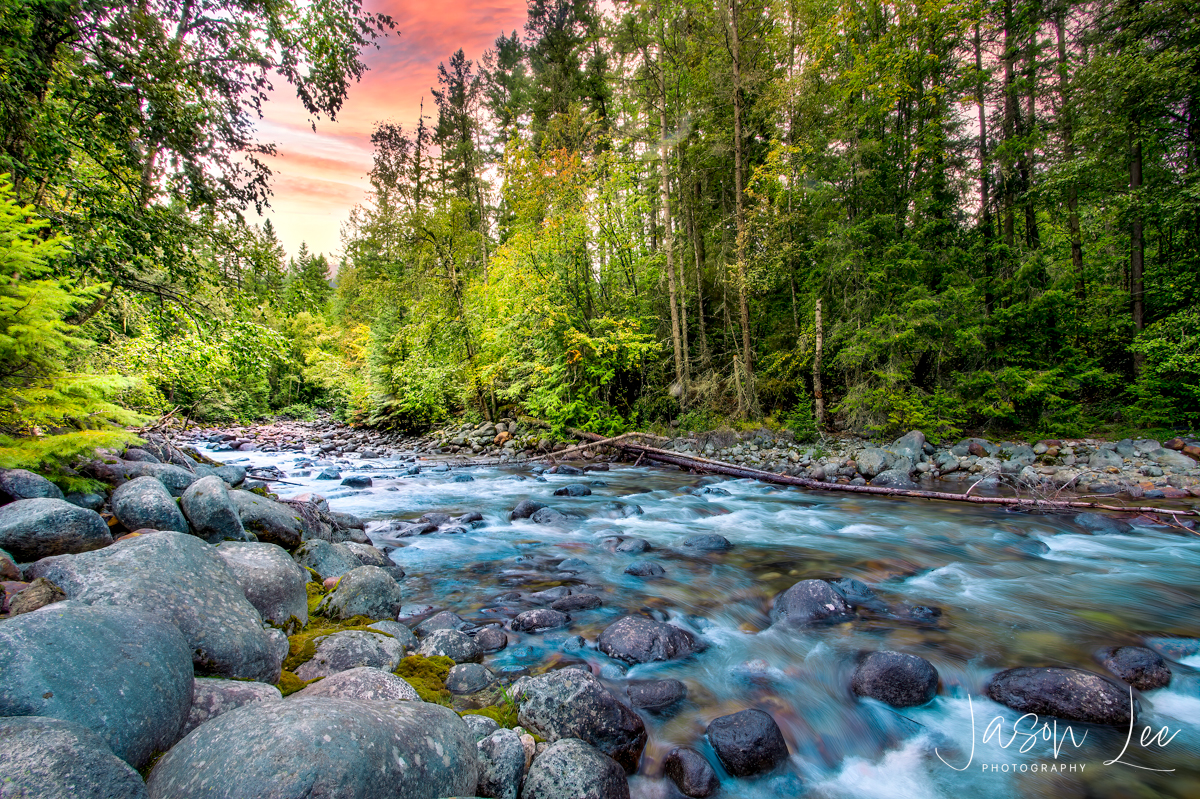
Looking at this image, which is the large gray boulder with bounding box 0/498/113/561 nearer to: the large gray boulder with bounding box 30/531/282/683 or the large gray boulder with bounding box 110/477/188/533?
the large gray boulder with bounding box 30/531/282/683

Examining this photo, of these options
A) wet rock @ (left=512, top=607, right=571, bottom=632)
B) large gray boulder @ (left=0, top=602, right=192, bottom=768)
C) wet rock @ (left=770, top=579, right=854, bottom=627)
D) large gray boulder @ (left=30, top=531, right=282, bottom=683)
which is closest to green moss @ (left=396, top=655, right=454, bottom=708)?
large gray boulder @ (left=30, top=531, right=282, bottom=683)

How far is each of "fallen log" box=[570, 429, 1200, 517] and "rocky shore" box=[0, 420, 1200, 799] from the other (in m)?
3.72

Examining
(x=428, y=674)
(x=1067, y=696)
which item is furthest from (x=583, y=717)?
(x=1067, y=696)

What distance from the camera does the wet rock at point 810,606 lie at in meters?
4.68

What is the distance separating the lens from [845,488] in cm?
885

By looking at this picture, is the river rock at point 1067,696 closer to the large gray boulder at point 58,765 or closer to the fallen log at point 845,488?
the fallen log at point 845,488

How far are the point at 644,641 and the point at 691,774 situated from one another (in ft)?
4.41

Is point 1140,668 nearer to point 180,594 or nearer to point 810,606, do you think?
point 810,606

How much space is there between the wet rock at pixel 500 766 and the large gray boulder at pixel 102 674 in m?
Answer: 1.33

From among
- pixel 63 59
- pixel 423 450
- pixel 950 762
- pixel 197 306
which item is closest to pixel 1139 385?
pixel 950 762

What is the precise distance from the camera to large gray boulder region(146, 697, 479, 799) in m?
1.60

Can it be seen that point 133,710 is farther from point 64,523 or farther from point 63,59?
point 63,59

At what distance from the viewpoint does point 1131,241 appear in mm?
11867

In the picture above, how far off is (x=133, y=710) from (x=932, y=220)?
15.9 metres
